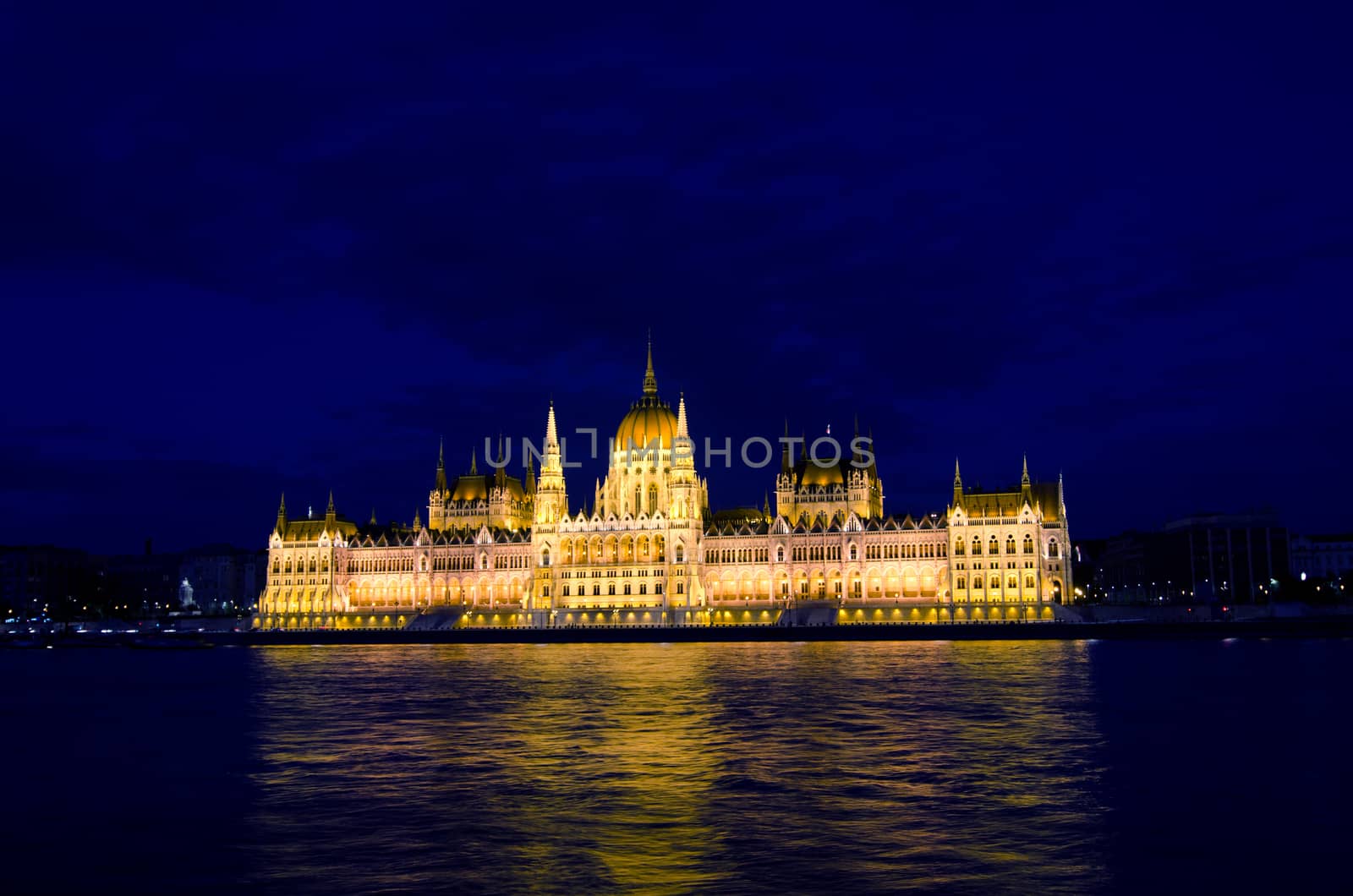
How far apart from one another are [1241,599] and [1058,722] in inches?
4364

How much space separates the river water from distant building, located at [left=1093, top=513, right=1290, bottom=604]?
95579mm

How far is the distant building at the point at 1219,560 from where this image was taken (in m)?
148

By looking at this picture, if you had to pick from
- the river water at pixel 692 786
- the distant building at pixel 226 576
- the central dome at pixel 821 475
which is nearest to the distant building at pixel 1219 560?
the central dome at pixel 821 475

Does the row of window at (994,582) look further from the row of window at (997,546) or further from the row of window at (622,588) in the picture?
the row of window at (622,588)

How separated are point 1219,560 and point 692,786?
137565mm

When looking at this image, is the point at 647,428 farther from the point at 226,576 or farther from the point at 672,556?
the point at 226,576

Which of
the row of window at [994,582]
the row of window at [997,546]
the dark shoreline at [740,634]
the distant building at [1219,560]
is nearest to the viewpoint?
the dark shoreline at [740,634]

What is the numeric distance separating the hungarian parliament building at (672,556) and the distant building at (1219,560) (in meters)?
32.2

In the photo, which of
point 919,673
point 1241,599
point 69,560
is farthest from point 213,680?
point 69,560

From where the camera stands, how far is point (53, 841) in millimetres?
24016

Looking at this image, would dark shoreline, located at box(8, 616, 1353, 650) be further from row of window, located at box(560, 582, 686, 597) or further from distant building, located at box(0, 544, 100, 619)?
distant building, located at box(0, 544, 100, 619)

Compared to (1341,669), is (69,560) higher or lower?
higher

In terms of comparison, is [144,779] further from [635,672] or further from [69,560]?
[69,560]

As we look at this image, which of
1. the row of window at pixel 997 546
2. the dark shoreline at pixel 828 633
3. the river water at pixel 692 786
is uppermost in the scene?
the row of window at pixel 997 546
